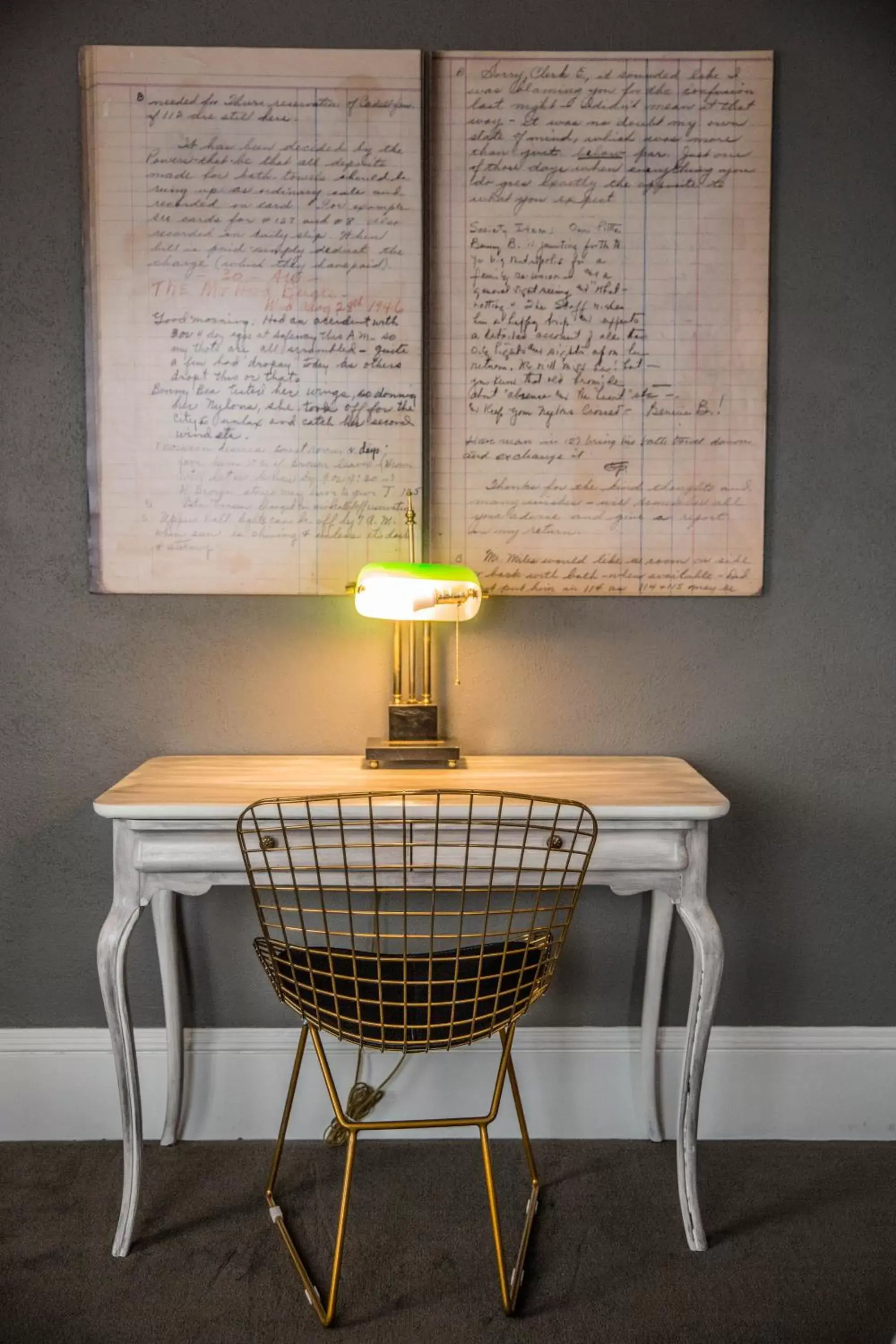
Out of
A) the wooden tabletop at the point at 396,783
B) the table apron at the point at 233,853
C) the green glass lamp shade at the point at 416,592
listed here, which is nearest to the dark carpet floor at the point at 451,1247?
the table apron at the point at 233,853

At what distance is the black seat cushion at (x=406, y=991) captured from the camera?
174 centimetres

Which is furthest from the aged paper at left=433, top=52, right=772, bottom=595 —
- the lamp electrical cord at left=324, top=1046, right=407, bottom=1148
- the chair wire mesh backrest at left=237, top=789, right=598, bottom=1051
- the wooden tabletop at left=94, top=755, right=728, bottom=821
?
the lamp electrical cord at left=324, top=1046, right=407, bottom=1148

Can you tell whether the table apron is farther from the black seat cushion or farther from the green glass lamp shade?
the green glass lamp shade

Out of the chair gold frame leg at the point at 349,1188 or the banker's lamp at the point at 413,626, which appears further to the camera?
the banker's lamp at the point at 413,626

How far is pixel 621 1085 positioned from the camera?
242 cm

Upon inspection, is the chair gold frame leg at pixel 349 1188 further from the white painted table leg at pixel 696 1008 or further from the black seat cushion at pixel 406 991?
the white painted table leg at pixel 696 1008

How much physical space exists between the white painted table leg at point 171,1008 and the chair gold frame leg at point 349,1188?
0.36 m

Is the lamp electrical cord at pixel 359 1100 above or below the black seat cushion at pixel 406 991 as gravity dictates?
below

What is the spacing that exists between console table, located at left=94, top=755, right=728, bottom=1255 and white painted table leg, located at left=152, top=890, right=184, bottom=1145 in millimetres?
341

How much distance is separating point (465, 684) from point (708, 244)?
3.65ft

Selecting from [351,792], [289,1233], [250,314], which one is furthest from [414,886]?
[250,314]

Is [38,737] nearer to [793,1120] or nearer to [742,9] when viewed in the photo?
[793,1120]

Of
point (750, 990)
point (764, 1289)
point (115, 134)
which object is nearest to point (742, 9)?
point (115, 134)

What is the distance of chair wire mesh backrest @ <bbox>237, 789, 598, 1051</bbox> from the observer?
174 cm
